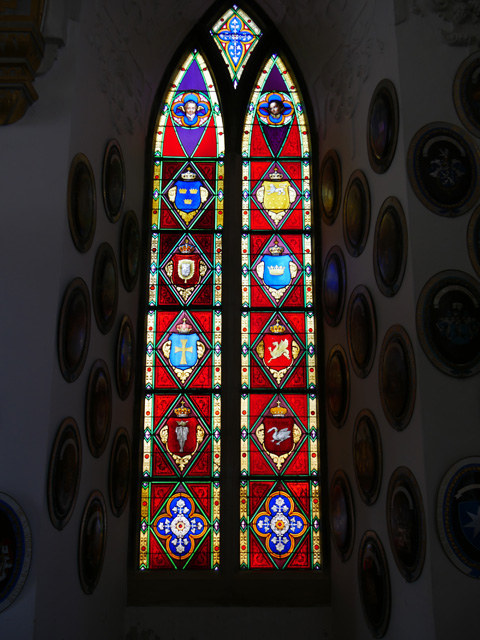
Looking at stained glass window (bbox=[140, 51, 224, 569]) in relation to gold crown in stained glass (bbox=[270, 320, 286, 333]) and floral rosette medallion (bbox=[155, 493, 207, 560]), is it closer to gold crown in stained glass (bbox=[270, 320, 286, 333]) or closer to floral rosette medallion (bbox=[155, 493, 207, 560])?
floral rosette medallion (bbox=[155, 493, 207, 560])

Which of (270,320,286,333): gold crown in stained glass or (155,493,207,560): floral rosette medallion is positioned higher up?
(270,320,286,333): gold crown in stained glass
